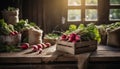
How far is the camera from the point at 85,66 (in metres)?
5.89

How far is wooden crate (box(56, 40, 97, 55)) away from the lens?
235 inches

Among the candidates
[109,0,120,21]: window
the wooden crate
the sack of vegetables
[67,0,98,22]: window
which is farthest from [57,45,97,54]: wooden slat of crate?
[109,0,120,21]: window

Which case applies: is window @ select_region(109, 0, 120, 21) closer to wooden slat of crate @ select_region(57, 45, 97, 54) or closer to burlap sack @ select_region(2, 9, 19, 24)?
wooden slat of crate @ select_region(57, 45, 97, 54)

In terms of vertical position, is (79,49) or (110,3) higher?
(110,3)

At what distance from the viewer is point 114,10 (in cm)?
823

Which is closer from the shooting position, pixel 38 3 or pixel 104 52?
pixel 104 52

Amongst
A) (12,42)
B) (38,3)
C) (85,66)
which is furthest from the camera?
(38,3)

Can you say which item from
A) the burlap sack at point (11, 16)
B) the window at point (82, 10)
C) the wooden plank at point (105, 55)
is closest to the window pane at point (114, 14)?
the window at point (82, 10)

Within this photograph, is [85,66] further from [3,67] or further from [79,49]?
[3,67]

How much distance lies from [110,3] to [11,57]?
11.2 ft

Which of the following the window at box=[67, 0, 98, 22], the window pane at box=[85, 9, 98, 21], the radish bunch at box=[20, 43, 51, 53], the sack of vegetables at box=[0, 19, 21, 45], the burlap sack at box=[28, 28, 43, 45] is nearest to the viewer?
the radish bunch at box=[20, 43, 51, 53]

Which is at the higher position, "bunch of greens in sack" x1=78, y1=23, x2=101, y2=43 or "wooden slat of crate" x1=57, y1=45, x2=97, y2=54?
"bunch of greens in sack" x1=78, y1=23, x2=101, y2=43

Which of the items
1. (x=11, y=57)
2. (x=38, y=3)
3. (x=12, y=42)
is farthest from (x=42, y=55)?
(x=38, y=3)

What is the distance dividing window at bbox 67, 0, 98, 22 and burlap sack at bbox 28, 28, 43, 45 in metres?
1.44
